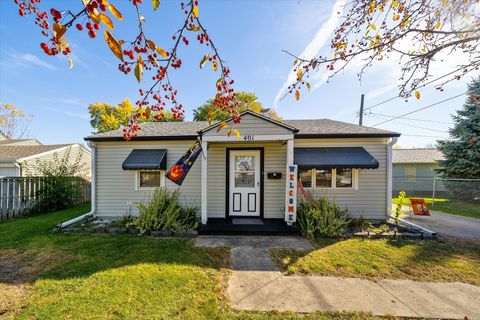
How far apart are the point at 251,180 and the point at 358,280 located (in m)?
4.10

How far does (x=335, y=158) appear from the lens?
6391 millimetres

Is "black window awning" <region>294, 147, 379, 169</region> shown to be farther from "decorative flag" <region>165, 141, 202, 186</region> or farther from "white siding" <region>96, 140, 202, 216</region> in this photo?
"white siding" <region>96, 140, 202, 216</region>

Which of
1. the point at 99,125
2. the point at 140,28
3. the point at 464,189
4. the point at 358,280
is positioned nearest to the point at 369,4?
the point at 140,28

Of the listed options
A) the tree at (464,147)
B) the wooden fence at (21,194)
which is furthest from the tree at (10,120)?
the tree at (464,147)

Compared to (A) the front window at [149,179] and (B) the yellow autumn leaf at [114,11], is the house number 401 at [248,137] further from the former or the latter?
(B) the yellow autumn leaf at [114,11]

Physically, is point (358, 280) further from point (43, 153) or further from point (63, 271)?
point (43, 153)

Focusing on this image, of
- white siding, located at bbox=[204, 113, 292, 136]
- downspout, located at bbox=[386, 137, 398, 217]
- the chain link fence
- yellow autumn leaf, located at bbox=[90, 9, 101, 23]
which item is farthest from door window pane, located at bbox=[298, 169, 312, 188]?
the chain link fence

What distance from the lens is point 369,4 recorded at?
278 cm

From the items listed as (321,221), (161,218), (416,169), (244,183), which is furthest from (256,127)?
(416,169)

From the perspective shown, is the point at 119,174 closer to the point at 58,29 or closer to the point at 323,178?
the point at 58,29

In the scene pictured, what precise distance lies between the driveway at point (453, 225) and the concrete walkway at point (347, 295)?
3558 millimetres

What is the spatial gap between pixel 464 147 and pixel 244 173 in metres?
14.7

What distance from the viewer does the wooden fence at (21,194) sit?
727 cm

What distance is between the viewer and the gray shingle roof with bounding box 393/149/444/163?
19.4 meters
